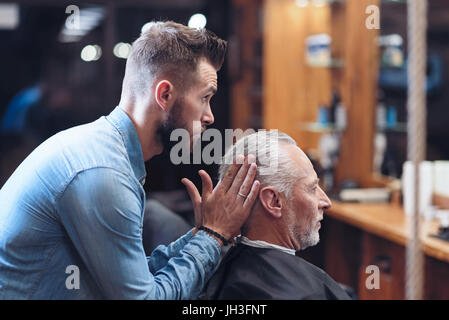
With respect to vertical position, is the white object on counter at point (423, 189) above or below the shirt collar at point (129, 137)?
below

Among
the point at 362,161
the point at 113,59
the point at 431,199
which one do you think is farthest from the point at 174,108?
the point at 362,161

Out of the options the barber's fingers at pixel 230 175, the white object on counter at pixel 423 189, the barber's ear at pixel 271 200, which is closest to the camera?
the barber's fingers at pixel 230 175

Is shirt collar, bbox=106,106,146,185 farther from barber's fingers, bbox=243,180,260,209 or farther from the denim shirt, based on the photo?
barber's fingers, bbox=243,180,260,209

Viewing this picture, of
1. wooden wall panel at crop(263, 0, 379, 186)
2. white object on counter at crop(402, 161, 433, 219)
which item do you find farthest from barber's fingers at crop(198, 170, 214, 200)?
wooden wall panel at crop(263, 0, 379, 186)

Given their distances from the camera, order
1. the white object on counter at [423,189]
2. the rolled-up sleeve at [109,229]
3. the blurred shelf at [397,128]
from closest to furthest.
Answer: the rolled-up sleeve at [109,229] → the white object on counter at [423,189] → the blurred shelf at [397,128]

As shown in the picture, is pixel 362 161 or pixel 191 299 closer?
pixel 191 299

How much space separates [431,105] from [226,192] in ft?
12.2

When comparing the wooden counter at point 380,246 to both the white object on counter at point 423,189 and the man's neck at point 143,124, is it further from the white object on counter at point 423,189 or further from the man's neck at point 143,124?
the man's neck at point 143,124

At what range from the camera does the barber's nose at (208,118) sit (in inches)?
47.8

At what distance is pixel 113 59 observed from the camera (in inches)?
69.3

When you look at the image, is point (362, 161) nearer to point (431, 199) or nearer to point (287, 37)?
point (431, 199)

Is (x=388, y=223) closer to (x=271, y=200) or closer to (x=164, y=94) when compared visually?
(x=271, y=200)

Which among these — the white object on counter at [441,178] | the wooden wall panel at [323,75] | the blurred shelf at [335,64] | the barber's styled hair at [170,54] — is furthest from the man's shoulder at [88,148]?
the blurred shelf at [335,64]

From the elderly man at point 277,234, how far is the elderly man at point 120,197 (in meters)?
0.11
